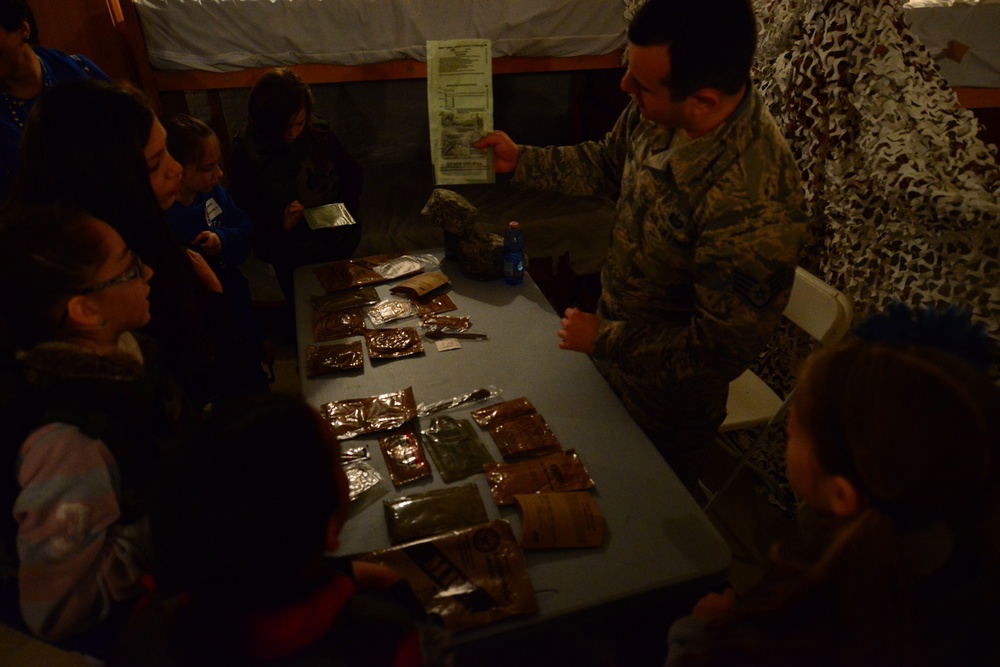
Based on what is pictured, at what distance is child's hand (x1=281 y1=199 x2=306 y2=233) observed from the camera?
2.48 meters

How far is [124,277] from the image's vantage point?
3.88 ft

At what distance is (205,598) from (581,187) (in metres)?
1.65

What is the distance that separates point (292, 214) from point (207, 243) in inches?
18.7

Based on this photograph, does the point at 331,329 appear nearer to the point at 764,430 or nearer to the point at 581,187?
the point at 581,187

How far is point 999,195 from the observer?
163cm

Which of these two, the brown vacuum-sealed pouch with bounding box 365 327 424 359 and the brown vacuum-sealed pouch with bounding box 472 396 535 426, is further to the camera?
the brown vacuum-sealed pouch with bounding box 365 327 424 359

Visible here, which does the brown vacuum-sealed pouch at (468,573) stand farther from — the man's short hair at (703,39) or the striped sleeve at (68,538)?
the man's short hair at (703,39)

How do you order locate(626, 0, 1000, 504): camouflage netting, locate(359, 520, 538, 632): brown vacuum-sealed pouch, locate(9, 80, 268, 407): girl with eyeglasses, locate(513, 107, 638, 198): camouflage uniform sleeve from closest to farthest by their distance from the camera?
locate(359, 520, 538, 632): brown vacuum-sealed pouch < locate(9, 80, 268, 407): girl with eyeglasses < locate(626, 0, 1000, 504): camouflage netting < locate(513, 107, 638, 198): camouflage uniform sleeve

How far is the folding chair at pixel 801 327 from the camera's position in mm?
1855

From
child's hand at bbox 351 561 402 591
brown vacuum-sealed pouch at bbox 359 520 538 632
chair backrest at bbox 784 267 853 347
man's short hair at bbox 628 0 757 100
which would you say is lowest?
brown vacuum-sealed pouch at bbox 359 520 538 632

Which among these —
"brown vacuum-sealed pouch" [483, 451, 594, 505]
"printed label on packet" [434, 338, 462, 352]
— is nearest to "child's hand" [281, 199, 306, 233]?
"printed label on packet" [434, 338, 462, 352]

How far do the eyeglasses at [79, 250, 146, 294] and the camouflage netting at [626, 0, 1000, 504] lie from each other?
5.55ft

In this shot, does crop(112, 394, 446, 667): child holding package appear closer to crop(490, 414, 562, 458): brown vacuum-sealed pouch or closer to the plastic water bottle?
crop(490, 414, 562, 458): brown vacuum-sealed pouch

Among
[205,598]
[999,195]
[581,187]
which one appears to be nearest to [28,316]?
[205,598]
